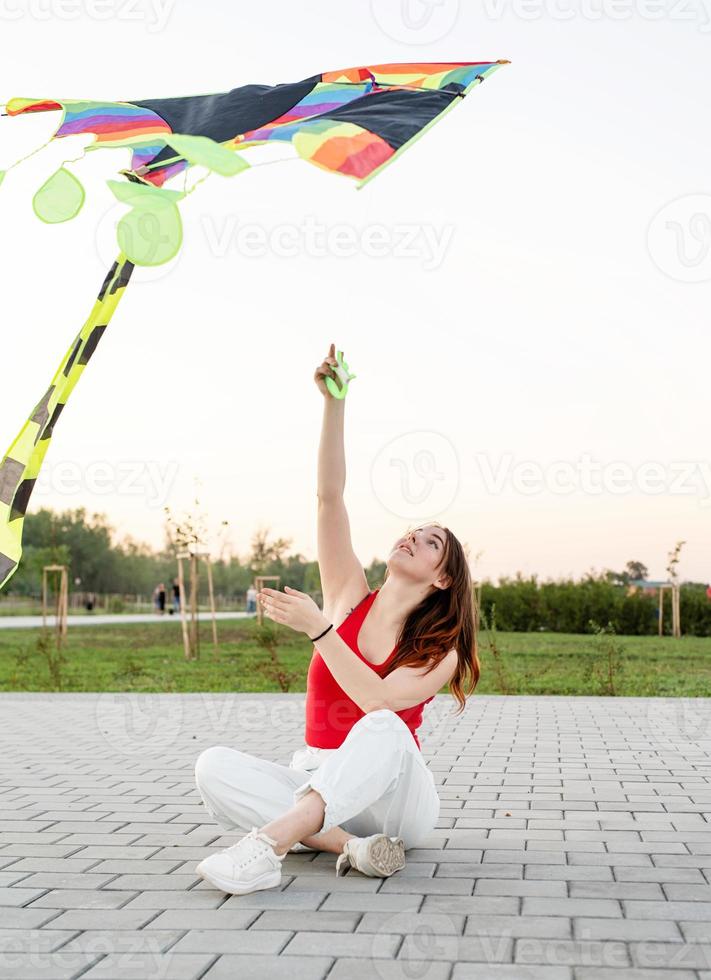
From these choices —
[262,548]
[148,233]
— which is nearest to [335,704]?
[148,233]

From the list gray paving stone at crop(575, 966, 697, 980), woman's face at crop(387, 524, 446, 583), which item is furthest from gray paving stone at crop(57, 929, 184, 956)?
woman's face at crop(387, 524, 446, 583)

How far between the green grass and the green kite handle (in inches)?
281

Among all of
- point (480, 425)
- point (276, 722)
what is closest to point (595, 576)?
point (480, 425)

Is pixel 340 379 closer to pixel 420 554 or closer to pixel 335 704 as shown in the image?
pixel 420 554

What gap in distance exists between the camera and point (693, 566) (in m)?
17.6

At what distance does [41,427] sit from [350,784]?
144cm

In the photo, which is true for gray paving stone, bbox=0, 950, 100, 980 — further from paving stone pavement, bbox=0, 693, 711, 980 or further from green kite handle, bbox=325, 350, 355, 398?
green kite handle, bbox=325, 350, 355, 398

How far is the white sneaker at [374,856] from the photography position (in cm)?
366

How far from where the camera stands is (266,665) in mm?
11914

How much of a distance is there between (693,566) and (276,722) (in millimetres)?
11152

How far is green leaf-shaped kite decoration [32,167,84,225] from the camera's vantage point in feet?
9.78

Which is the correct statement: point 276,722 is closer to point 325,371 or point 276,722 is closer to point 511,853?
point 511,853

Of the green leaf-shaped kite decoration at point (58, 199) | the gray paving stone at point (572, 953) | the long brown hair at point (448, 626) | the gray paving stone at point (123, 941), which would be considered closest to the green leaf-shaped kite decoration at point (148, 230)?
the green leaf-shaped kite decoration at point (58, 199)

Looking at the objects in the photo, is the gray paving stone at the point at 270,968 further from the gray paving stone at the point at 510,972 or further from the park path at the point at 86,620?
the park path at the point at 86,620
